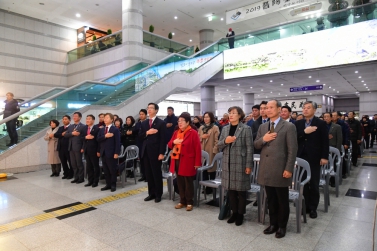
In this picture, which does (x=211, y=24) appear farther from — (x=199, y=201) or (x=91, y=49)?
(x=199, y=201)

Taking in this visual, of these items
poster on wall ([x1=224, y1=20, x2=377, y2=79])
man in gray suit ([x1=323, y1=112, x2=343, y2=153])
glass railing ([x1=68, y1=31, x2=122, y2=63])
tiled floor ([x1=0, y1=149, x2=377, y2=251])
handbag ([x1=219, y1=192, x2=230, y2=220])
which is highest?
glass railing ([x1=68, y1=31, x2=122, y2=63])

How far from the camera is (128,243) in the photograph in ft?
9.60

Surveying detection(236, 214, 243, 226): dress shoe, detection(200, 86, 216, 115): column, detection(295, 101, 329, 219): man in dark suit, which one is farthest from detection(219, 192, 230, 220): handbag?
detection(200, 86, 216, 115): column

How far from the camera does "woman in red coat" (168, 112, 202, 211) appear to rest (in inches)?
158

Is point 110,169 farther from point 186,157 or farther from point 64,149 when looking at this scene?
point 186,157

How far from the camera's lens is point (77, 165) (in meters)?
6.07

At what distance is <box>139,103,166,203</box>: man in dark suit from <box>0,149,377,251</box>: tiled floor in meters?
0.28

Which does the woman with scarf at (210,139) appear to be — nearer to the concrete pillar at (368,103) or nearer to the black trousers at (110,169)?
the black trousers at (110,169)

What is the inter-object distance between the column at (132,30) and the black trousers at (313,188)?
1249 centimetres

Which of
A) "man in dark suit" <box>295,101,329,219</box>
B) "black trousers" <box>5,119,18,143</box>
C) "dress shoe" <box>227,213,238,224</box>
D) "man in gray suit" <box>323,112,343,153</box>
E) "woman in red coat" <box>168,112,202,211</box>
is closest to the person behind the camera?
"dress shoe" <box>227,213,238,224</box>

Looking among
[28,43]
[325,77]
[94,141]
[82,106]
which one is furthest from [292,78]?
[28,43]

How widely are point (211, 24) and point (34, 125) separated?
50.8 ft

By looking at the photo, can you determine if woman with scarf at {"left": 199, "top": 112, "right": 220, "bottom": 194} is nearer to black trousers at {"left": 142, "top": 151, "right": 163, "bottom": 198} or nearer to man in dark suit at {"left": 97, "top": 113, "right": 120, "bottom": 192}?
black trousers at {"left": 142, "top": 151, "right": 163, "bottom": 198}

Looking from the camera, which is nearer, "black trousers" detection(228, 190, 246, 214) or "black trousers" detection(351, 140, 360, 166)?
"black trousers" detection(228, 190, 246, 214)
